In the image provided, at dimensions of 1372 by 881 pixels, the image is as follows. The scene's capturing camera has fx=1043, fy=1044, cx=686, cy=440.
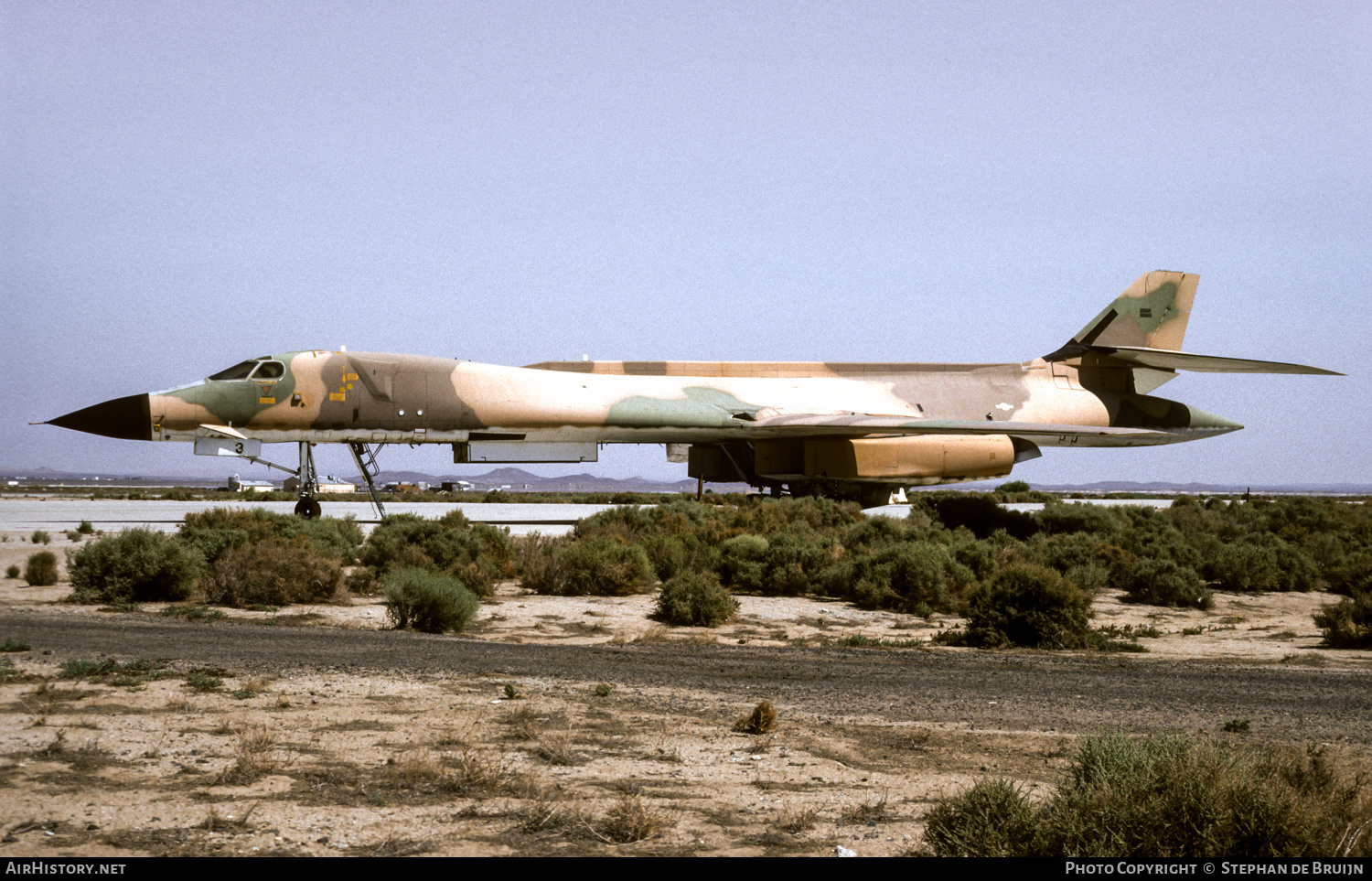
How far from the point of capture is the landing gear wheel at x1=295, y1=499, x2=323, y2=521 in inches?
898

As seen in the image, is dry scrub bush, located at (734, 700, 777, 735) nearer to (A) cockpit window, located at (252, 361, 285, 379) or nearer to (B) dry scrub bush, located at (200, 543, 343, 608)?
(B) dry scrub bush, located at (200, 543, 343, 608)

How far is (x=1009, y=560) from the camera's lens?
19.9 meters

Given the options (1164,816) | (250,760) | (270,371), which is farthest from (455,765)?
(270,371)

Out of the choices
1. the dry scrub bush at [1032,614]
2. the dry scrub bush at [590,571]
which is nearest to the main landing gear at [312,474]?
the dry scrub bush at [590,571]

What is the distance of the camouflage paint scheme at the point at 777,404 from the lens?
A: 23141 mm

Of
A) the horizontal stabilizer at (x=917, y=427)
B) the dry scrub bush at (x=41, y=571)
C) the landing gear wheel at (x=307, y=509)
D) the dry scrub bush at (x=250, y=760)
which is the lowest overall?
the dry scrub bush at (x=250, y=760)

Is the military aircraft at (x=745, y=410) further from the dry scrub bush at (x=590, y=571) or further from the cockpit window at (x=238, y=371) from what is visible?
the dry scrub bush at (x=590, y=571)

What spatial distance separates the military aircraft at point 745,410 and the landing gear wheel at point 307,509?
0.05m

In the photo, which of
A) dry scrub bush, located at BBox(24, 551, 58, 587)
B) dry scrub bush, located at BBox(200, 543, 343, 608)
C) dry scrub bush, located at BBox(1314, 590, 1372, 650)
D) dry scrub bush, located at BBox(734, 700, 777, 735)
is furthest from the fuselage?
dry scrub bush, located at BBox(734, 700, 777, 735)

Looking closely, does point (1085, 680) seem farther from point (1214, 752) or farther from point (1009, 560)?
point (1009, 560)

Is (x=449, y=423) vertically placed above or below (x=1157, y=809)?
above

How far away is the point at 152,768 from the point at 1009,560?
55.6 ft

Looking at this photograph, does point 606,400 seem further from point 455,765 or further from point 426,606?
point 455,765
